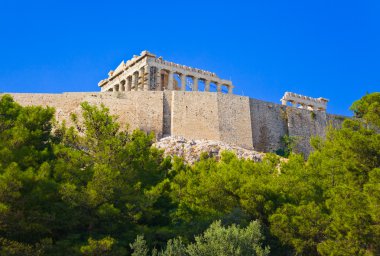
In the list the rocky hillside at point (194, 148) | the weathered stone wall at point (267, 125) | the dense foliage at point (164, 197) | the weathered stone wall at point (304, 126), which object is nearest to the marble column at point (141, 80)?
the weathered stone wall at point (267, 125)

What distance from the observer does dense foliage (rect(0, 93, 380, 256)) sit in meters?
11.9

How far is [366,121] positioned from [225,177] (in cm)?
438

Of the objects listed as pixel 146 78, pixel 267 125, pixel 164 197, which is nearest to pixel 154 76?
pixel 146 78

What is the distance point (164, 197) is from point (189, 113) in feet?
45.2

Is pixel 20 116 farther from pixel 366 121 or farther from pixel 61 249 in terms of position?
pixel 366 121

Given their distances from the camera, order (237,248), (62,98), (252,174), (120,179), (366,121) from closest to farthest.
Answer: (237,248) < (120,179) < (366,121) < (252,174) < (62,98)

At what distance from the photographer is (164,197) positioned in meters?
15.2

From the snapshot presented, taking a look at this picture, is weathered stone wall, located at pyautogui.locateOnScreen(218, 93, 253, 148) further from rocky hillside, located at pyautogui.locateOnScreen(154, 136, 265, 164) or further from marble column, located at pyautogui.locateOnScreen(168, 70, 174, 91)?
marble column, located at pyautogui.locateOnScreen(168, 70, 174, 91)

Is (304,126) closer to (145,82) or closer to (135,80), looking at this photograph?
(145,82)

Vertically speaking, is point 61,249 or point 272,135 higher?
point 272,135

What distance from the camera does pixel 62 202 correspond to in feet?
41.3

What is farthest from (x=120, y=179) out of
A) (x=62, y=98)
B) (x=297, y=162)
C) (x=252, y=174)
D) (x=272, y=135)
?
(x=272, y=135)

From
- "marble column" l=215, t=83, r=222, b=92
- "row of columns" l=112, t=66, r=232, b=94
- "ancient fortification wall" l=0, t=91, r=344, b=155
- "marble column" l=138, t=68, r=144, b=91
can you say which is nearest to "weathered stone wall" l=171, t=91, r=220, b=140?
"ancient fortification wall" l=0, t=91, r=344, b=155

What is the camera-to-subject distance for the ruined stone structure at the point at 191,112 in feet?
91.2
